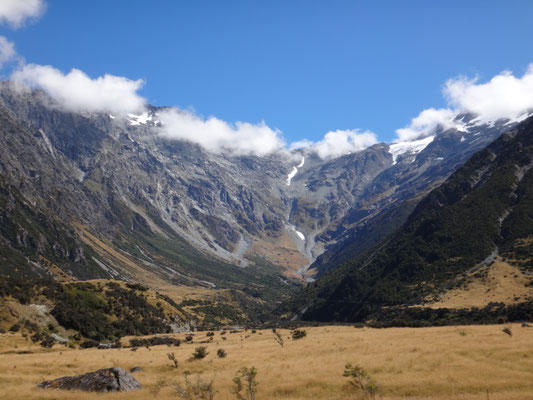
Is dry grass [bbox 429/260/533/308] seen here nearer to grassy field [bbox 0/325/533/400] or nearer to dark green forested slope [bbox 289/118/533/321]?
dark green forested slope [bbox 289/118/533/321]

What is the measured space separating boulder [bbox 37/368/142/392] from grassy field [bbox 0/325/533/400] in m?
0.95

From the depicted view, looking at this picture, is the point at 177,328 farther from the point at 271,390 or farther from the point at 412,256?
the point at 412,256

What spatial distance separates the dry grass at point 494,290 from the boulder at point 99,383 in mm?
88400

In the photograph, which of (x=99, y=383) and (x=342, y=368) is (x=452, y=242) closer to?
(x=342, y=368)

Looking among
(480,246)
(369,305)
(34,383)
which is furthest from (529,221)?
(34,383)

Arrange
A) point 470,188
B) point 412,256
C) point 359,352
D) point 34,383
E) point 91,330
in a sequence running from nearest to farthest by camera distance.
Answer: point 34,383 < point 359,352 < point 91,330 < point 412,256 < point 470,188

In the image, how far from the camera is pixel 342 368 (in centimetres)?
2936

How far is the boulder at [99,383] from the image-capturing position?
27766mm

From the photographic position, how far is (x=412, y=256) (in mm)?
155625

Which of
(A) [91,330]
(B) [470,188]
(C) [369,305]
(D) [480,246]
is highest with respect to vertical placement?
(B) [470,188]

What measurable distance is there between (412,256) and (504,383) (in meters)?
141

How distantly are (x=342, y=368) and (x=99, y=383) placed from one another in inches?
725

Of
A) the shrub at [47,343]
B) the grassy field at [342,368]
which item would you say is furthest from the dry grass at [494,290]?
the shrub at [47,343]

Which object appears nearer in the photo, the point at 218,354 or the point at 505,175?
the point at 218,354
